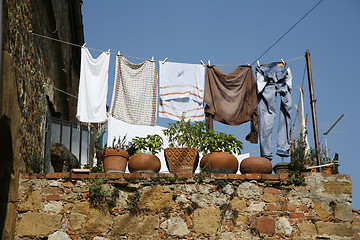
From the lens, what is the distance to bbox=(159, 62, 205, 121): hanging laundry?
8398 mm

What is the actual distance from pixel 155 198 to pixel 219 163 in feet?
3.64

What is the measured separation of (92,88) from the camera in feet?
26.9

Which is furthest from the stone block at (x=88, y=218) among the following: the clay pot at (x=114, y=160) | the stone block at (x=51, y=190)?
the clay pot at (x=114, y=160)

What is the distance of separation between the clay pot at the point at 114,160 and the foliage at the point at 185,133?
823 mm

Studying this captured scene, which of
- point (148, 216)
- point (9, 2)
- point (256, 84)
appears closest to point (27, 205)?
point (148, 216)

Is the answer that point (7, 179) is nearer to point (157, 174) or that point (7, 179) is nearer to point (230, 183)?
point (157, 174)

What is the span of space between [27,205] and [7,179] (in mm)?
861

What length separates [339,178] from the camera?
7348 mm

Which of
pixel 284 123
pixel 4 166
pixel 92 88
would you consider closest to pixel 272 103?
pixel 284 123

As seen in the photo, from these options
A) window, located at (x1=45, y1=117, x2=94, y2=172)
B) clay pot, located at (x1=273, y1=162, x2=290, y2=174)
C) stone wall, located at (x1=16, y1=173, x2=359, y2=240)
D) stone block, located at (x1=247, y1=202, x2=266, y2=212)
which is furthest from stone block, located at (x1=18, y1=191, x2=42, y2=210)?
clay pot, located at (x1=273, y1=162, x2=290, y2=174)

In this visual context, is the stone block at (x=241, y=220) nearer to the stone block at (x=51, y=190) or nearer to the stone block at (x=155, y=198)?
the stone block at (x=155, y=198)

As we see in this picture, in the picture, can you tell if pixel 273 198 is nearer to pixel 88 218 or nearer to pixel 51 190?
pixel 88 218

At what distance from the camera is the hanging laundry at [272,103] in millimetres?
8336

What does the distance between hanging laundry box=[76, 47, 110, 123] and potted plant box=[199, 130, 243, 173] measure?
1.75 m
